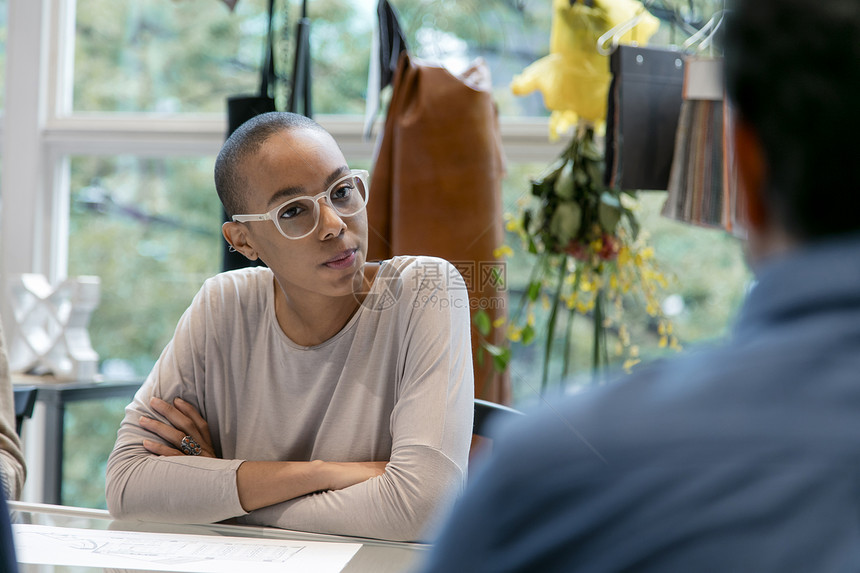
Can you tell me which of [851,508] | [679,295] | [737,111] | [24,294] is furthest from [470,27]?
[851,508]

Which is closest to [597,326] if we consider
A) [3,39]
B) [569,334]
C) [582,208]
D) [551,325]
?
[569,334]

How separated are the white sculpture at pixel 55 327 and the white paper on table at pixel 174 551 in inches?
48.2

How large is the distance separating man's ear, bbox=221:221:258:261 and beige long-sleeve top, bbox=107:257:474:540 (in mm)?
65

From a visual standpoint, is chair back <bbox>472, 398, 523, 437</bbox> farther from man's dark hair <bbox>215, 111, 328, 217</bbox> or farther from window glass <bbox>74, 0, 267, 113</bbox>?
window glass <bbox>74, 0, 267, 113</bbox>

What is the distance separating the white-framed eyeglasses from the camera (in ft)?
4.23

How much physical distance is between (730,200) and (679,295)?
0.75m

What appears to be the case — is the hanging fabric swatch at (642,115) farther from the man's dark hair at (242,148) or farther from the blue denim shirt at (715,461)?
the blue denim shirt at (715,461)

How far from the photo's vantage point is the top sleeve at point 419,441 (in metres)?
1.12

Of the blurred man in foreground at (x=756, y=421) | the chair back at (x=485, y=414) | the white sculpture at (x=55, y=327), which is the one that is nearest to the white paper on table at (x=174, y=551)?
the chair back at (x=485, y=414)

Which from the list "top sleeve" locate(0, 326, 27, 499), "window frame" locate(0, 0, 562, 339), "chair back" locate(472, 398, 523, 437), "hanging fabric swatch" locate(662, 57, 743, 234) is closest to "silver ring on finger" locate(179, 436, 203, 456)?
"top sleeve" locate(0, 326, 27, 499)

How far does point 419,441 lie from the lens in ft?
3.83

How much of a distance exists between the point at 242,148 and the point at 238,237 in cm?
15

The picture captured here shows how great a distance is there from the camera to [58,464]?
7.11ft

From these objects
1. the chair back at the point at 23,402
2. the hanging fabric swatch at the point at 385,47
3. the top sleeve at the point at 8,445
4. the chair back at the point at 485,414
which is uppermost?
the hanging fabric swatch at the point at 385,47
